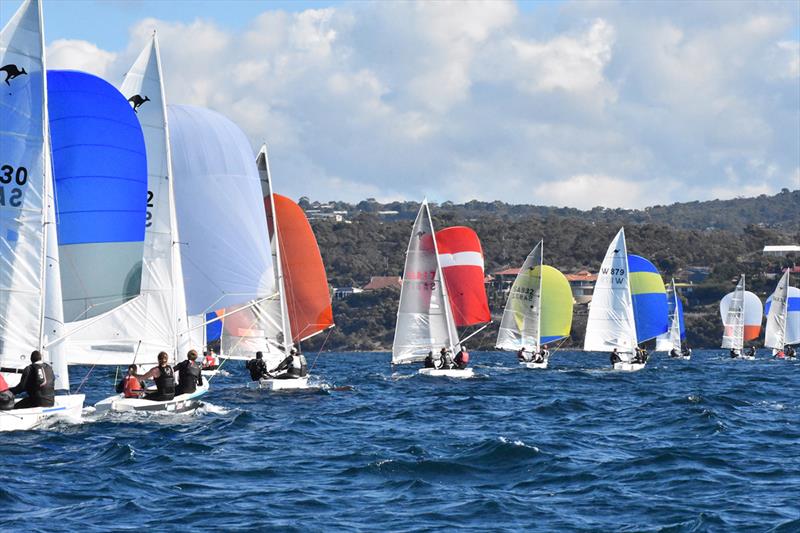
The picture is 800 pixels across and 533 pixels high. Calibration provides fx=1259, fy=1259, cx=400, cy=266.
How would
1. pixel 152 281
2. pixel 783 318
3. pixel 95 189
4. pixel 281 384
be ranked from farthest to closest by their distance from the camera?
pixel 783 318
pixel 281 384
pixel 152 281
pixel 95 189

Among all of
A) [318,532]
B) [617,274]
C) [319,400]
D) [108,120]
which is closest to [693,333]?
[617,274]

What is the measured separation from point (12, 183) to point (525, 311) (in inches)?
1398

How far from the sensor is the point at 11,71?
21.3 metres

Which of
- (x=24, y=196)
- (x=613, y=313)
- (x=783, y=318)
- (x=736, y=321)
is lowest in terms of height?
(x=736, y=321)

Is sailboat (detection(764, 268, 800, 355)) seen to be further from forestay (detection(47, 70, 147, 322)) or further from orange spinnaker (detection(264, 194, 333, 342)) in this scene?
forestay (detection(47, 70, 147, 322))

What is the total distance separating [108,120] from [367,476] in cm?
991

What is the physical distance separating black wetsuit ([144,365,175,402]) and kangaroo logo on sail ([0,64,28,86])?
6111 mm

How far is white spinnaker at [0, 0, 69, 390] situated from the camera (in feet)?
69.3

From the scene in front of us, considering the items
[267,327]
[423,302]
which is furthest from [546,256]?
[267,327]

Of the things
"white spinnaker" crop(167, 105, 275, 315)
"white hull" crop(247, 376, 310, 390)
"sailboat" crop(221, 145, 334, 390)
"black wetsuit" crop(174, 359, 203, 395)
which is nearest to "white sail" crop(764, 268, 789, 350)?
"sailboat" crop(221, 145, 334, 390)

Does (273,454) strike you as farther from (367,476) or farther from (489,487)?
(489,487)

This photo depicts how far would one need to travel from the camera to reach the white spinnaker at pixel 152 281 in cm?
2638

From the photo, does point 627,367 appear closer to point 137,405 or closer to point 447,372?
point 447,372

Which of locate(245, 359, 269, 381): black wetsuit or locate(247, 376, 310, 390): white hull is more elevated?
locate(245, 359, 269, 381): black wetsuit
